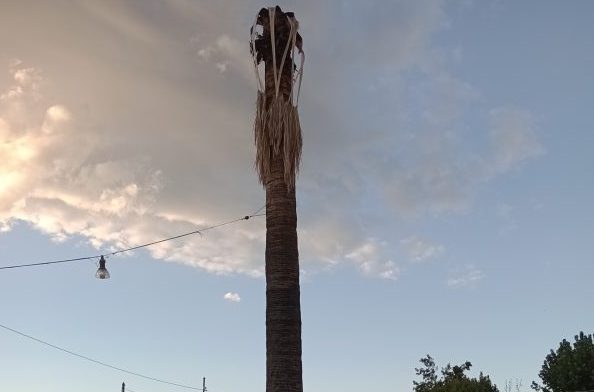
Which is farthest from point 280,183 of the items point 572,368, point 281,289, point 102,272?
point 572,368

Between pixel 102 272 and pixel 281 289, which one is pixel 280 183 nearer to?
pixel 281 289

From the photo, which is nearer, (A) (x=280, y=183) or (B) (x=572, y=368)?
(A) (x=280, y=183)

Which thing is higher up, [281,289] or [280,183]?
[280,183]

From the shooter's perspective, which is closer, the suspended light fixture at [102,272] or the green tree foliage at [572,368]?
the suspended light fixture at [102,272]

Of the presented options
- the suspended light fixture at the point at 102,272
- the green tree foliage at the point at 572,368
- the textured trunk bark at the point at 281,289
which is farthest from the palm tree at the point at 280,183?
the green tree foliage at the point at 572,368

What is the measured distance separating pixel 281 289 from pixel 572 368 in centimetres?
3258

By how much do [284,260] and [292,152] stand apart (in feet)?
7.09

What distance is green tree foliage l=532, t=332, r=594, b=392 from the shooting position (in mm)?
37438

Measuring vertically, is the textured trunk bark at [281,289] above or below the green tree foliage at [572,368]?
below

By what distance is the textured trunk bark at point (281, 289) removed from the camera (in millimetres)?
10195

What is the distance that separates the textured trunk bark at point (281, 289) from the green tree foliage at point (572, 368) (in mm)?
32190

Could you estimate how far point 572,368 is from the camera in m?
37.8

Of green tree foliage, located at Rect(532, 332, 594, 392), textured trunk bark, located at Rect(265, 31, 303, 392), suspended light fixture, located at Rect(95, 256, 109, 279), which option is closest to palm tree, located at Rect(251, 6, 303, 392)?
textured trunk bark, located at Rect(265, 31, 303, 392)

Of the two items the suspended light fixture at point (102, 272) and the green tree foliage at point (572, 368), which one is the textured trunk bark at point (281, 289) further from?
the green tree foliage at point (572, 368)
